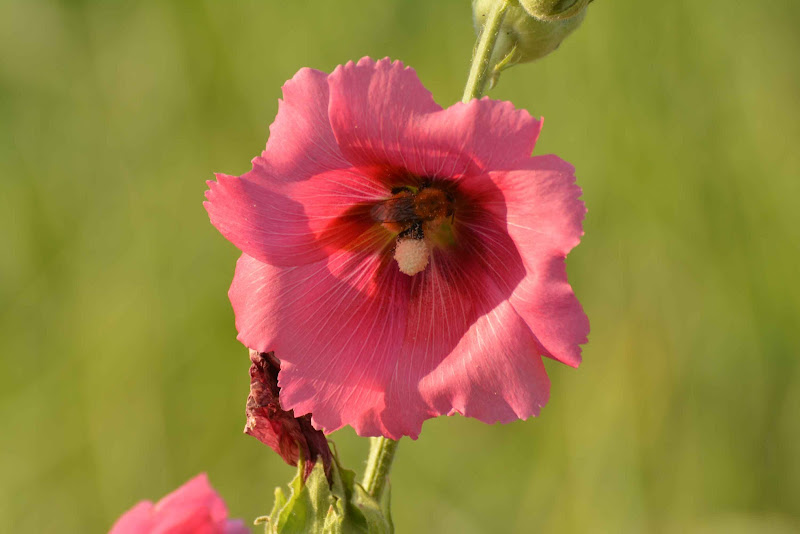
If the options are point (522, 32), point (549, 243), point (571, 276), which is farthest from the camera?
point (571, 276)

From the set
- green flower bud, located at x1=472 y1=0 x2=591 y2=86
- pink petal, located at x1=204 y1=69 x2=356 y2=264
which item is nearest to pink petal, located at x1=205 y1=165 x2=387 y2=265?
pink petal, located at x1=204 y1=69 x2=356 y2=264

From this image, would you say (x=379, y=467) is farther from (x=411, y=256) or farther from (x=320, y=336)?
(x=411, y=256)

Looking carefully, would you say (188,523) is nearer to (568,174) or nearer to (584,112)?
(568,174)

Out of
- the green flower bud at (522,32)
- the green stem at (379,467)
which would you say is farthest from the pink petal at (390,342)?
Result: the green flower bud at (522,32)

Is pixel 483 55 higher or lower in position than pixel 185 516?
higher

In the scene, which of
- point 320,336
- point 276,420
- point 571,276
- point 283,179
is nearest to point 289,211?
point 283,179

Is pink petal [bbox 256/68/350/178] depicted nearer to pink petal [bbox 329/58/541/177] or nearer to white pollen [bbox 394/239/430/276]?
pink petal [bbox 329/58/541/177]

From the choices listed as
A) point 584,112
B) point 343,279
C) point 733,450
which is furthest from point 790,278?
point 343,279

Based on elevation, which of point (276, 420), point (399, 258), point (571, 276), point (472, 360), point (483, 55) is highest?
point (483, 55)
